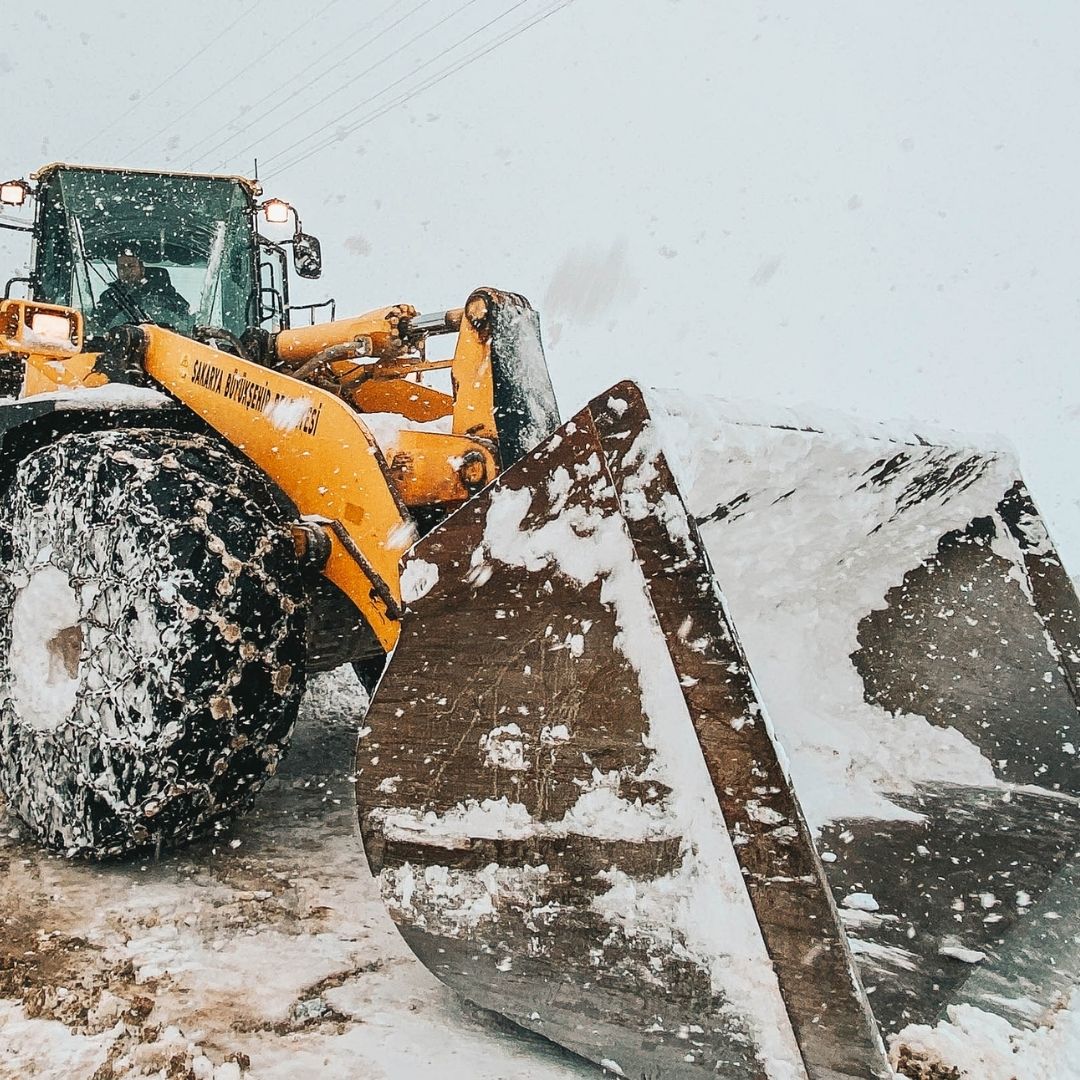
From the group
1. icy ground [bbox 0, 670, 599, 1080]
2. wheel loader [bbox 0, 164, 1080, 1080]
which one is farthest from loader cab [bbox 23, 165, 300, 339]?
icy ground [bbox 0, 670, 599, 1080]

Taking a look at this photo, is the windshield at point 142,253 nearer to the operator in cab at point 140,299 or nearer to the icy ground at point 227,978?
the operator in cab at point 140,299

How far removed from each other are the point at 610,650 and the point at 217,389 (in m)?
1.73

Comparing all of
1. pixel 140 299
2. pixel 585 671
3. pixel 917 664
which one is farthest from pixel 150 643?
pixel 140 299

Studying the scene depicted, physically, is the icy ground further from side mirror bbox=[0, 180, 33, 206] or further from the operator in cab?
side mirror bbox=[0, 180, 33, 206]

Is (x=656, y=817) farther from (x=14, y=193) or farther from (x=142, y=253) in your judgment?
(x=14, y=193)

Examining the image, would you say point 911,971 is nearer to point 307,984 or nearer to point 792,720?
point 792,720

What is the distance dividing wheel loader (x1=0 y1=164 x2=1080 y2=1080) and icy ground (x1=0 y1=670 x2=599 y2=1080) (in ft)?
0.35

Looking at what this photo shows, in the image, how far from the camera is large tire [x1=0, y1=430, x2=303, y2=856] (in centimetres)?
219

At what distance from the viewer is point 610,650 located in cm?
159

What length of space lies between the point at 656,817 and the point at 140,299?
3766mm

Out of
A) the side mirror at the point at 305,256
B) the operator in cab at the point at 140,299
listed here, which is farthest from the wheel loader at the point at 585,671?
the side mirror at the point at 305,256

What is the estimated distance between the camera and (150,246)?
4.54 meters

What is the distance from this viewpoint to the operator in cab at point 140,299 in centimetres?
430

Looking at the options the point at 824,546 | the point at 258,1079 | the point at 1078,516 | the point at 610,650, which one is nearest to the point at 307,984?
the point at 258,1079
